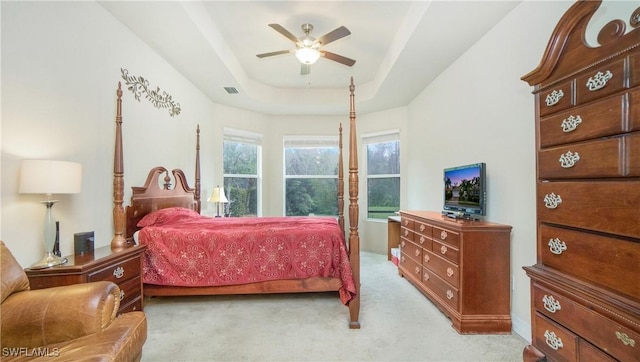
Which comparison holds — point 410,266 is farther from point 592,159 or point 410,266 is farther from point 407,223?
point 592,159

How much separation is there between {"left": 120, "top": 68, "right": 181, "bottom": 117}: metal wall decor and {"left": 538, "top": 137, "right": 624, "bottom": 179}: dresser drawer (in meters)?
3.46

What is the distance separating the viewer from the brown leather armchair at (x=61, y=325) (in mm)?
1213

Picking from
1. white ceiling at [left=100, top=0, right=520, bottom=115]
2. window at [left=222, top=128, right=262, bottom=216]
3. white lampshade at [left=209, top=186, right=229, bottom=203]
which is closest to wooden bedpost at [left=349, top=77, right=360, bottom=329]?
white ceiling at [left=100, top=0, right=520, bottom=115]

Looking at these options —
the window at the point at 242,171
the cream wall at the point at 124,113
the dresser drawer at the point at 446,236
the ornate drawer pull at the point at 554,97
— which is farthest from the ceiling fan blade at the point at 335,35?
the window at the point at 242,171

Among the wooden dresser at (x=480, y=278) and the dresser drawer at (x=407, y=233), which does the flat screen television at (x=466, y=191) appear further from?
the dresser drawer at (x=407, y=233)

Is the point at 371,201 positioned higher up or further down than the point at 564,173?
further down

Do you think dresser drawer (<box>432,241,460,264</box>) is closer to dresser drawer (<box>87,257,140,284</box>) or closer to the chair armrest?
the chair armrest

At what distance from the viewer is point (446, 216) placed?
2.95 meters

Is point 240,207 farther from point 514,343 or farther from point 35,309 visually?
point 514,343

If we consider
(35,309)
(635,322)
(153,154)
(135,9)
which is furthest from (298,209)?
(635,322)

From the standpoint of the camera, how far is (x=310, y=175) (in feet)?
18.7

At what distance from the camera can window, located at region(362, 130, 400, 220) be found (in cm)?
516

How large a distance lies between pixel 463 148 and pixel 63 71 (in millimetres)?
3697

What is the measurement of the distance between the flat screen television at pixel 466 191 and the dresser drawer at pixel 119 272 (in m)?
2.93
